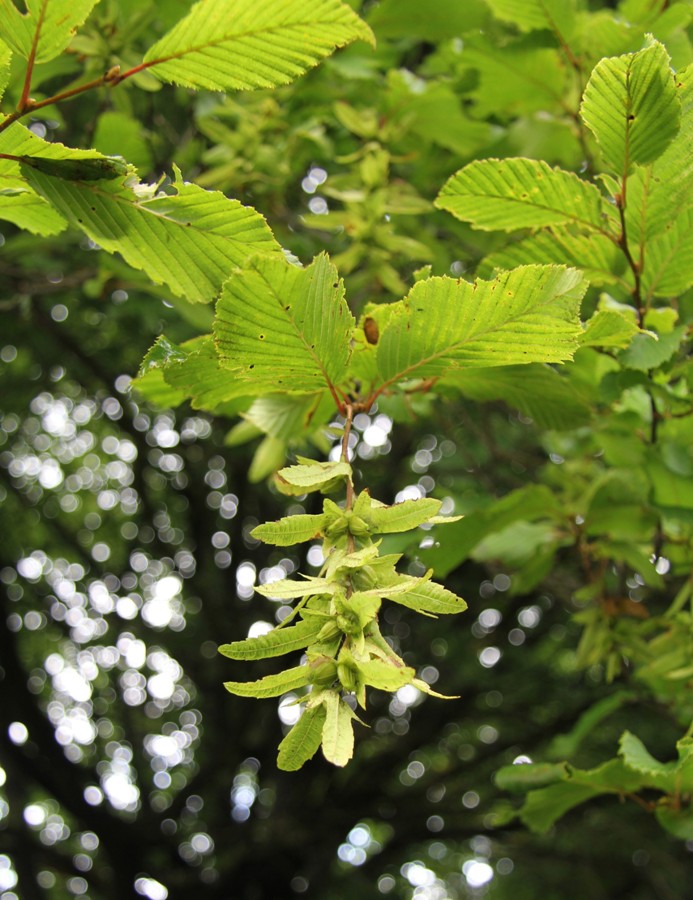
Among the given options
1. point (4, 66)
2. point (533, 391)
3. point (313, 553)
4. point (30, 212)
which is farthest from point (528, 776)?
point (313, 553)

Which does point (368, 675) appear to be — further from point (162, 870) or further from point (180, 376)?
point (162, 870)

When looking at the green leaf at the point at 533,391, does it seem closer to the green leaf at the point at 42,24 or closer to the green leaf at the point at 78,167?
the green leaf at the point at 78,167

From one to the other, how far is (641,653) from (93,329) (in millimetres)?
3821

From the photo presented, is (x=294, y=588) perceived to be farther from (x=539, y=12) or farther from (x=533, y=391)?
(x=539, y=12)

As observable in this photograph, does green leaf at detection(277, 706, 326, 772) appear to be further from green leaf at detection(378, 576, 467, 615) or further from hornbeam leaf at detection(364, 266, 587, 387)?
hornbeam leaf at detection(364, 266, 587, 387)

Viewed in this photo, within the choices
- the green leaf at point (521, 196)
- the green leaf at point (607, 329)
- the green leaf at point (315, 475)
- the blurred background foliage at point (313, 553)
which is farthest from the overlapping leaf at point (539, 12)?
the green leaf at point (315, 475)

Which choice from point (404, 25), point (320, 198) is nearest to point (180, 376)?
point (404, 25)

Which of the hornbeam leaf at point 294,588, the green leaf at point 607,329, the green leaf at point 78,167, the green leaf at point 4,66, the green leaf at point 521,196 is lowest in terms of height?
the hornbeam leaf at point 294,588

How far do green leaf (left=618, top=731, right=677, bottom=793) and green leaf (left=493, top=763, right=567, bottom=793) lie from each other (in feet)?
0.56

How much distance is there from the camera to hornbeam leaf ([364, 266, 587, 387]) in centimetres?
90

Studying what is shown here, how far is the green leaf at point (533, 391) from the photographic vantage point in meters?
1.25

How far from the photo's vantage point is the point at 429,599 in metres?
0.79

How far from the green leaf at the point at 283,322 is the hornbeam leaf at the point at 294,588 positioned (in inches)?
10.6

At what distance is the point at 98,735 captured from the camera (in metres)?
7.78
